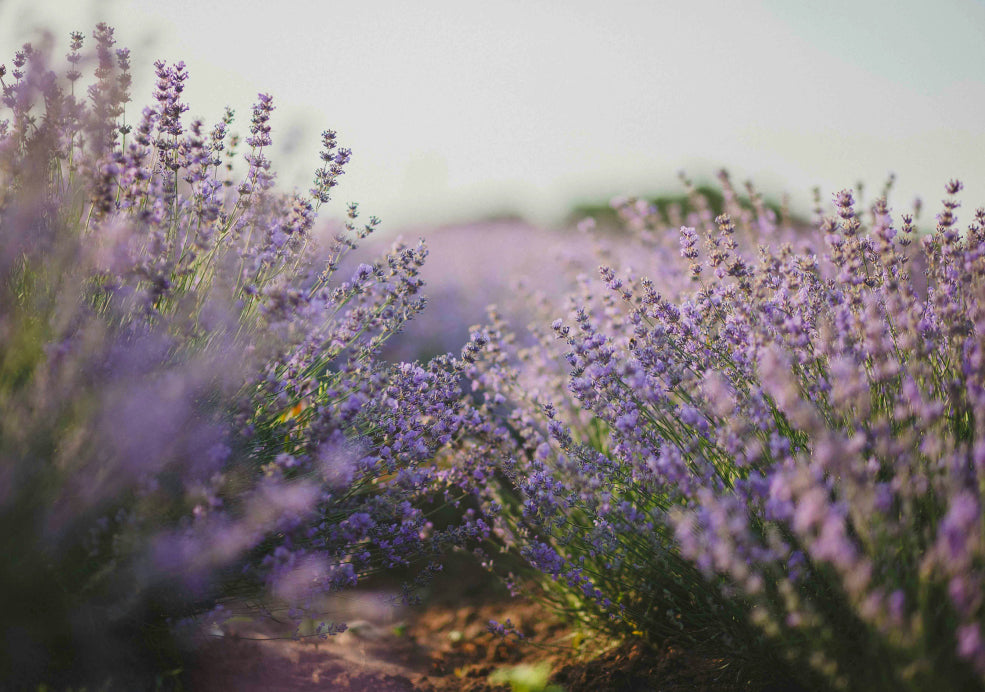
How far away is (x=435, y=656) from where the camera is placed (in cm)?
295

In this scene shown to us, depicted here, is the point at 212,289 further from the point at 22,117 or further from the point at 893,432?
the point at 893,432

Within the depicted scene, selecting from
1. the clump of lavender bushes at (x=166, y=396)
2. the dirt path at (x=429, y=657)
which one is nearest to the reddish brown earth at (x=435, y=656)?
the dirt path at (x=429, y=657)

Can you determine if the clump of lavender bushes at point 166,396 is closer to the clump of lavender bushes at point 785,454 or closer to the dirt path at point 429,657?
the dirt path at point 429,657

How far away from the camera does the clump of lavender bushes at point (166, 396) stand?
1.62 m

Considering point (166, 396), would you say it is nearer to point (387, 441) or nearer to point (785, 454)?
point (387, 441)

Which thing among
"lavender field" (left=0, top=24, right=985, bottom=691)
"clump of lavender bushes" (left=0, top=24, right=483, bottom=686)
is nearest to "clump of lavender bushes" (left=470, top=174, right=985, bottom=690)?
"lavender field" (left=0, top=24, right=985, bottom=691)

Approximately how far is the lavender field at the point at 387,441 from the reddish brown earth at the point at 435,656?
0.02m

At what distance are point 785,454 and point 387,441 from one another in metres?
1.27

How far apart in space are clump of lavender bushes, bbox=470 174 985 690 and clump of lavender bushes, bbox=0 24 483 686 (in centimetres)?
50

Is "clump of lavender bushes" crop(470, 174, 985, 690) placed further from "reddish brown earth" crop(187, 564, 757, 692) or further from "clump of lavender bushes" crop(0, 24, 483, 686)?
"clump of lavender bushes" crop(0, 24, 483, 686)

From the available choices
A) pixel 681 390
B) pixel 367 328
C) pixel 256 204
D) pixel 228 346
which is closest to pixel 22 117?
pixel 256 204

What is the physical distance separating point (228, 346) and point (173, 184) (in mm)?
631

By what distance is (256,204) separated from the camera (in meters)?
2.38

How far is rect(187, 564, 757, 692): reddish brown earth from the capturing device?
7.68 feet
